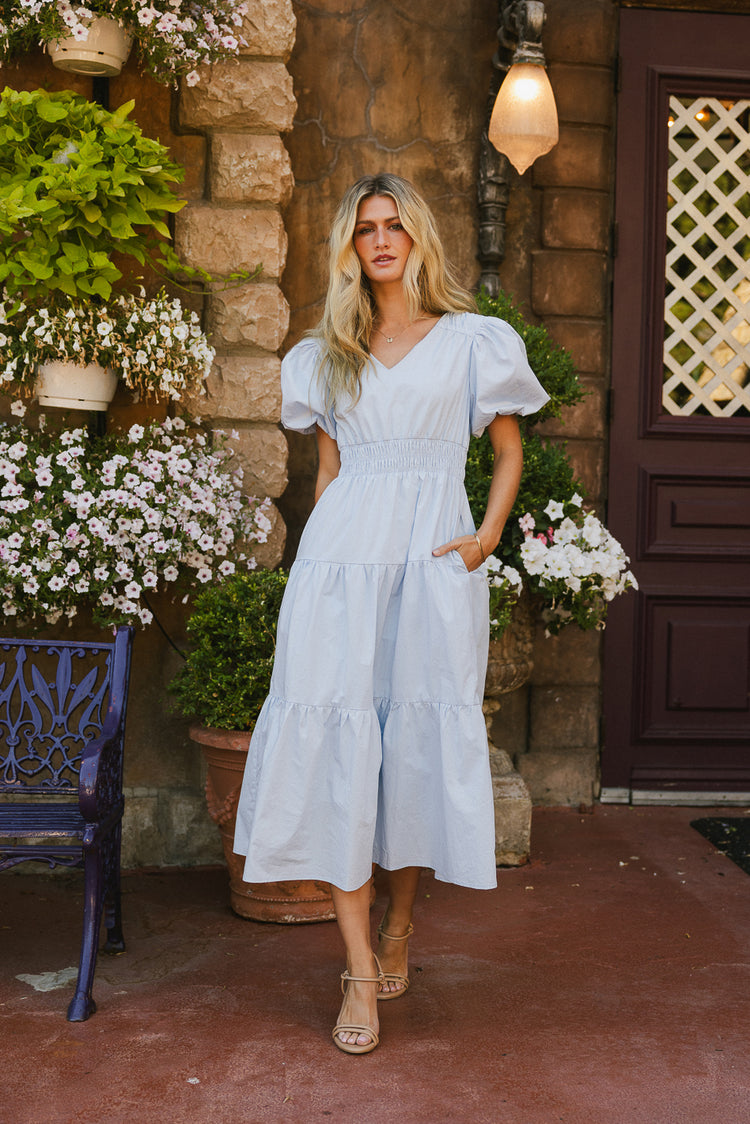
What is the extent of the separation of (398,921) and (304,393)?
141 cm

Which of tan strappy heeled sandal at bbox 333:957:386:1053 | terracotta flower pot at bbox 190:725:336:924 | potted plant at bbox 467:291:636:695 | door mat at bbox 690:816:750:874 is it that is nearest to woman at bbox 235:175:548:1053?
tan strappy heeled sandal at bbox 333:957:386:1053

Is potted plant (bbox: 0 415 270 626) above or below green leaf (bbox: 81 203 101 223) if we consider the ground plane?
below

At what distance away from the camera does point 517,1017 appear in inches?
110

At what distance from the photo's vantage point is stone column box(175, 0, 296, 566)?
3.91 metres

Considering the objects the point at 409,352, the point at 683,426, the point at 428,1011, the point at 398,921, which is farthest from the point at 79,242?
the point at 683,426

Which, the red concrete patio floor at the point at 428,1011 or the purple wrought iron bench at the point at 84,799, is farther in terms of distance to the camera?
the purple wrought iron bench at the point at 84,799

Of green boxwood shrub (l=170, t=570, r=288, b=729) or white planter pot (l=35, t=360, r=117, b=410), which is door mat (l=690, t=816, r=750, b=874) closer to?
green boxwood shrub (l=170, t=570, r=288, b=729)

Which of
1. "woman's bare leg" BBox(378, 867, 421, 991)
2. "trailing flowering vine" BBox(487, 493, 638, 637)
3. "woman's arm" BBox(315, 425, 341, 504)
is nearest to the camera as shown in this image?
"woman's bare leg" BBox(378, 867, 421, 991)

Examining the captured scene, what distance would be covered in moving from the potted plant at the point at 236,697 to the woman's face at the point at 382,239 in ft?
4.08

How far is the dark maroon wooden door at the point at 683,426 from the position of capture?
4648 millimetres

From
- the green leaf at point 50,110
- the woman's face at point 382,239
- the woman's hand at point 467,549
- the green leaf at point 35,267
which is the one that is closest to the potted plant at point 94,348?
the green leaf at point 35,267

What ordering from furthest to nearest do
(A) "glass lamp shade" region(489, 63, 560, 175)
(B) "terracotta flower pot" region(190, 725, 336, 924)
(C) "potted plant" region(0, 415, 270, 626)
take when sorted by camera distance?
(A) "glass lamp shade" region(489, 63, 560, 175)
(B) "terracotta flower pot" region(190, 725, 336, 924)
(C) "potted plant" region(0, 415, 270, 626)

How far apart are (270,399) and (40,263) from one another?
1007 mm

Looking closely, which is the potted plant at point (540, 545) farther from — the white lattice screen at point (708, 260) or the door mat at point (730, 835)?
the door mat at point (730, 835)
